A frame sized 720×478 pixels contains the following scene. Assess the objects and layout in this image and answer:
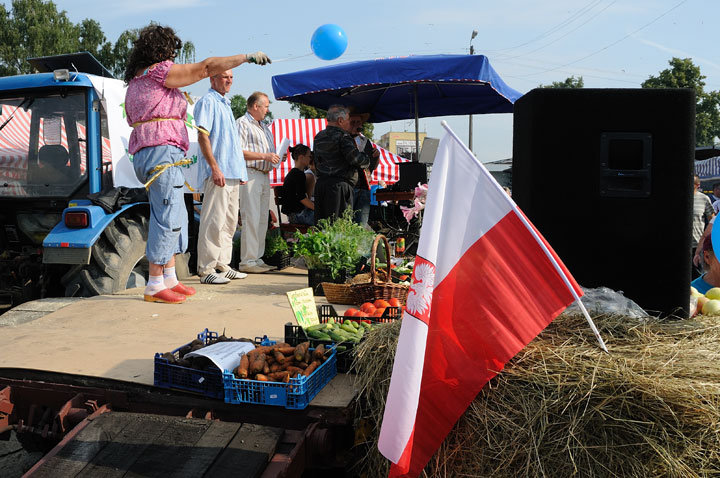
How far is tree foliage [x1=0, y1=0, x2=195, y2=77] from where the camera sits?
105ft

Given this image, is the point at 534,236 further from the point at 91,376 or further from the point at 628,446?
the point at 91,376

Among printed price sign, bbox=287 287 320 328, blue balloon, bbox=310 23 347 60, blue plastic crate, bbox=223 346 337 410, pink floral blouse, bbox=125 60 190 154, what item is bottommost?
blue plastic crate, bbox=223 346 337 410

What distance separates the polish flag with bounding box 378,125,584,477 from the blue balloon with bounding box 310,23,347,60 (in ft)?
14.9

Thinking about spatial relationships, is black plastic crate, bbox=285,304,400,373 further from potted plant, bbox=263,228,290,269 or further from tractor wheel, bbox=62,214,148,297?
potted plant, bbox=263,228,290,269

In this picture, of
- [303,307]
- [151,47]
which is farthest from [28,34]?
[303,307]

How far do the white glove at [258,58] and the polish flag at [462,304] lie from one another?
265 cm

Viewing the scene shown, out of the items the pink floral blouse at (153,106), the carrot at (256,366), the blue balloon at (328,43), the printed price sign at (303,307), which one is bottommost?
the carrot at (256,366)

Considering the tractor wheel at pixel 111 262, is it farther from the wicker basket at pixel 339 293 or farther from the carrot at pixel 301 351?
the carrot at pixel 301 351

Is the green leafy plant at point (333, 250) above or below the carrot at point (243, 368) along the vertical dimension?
above

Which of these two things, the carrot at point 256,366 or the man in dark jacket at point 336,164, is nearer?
the carrot at point 256,366

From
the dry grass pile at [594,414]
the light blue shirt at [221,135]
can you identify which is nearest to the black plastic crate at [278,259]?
the light blue shirt at [221,135]

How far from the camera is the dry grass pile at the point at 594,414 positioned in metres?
1.77

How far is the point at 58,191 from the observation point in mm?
5715

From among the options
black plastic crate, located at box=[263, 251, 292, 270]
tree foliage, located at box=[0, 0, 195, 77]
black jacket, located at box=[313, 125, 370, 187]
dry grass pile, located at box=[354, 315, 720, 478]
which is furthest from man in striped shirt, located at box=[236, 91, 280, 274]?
tree foliage, located at box=[0, 0, 195, 77]
